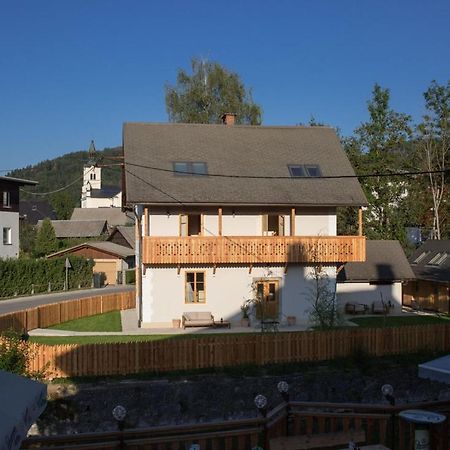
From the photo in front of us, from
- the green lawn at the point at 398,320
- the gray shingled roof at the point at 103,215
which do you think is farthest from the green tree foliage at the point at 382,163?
the gray shingled roof at the point at 103,215

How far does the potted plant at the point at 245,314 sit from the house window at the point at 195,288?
67.1 inches

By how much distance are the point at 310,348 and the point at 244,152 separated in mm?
11972

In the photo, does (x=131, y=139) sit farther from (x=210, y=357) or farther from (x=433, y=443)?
(x=433, y=443)

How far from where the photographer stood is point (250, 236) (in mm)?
26531

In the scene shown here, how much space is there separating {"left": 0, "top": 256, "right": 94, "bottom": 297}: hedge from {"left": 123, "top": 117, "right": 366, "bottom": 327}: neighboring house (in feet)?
53.9

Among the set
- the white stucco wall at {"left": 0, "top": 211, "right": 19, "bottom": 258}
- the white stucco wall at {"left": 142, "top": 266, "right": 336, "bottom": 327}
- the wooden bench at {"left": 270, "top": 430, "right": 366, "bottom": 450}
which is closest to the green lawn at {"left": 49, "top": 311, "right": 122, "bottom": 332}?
the white stucco wall at {"left": 142, "top": 266, "right": 336, "bottom": 327}

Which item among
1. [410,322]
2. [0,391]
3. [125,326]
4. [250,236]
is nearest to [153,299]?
[125,326]

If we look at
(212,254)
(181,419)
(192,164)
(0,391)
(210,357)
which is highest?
(192,164)

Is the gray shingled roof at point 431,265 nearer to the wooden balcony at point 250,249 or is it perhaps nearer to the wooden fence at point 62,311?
the wooden balcony at point 250,249

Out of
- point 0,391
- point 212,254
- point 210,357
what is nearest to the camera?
point 0,391

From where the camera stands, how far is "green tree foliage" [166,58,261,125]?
4834 cm

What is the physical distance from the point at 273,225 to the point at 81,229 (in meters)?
54.6

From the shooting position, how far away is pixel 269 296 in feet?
89.9

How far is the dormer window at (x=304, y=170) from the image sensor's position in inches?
1121
